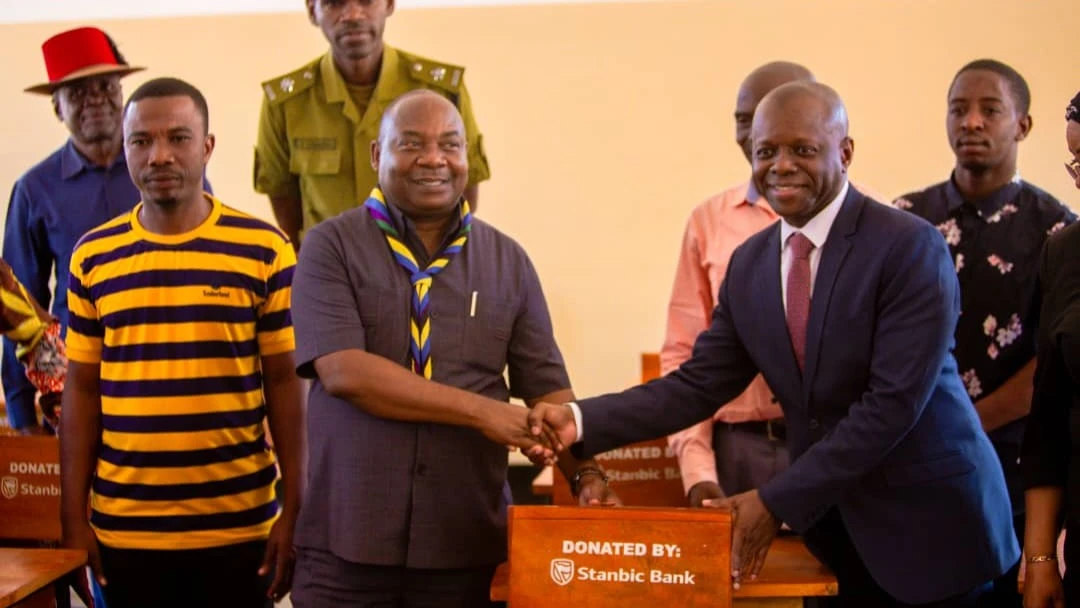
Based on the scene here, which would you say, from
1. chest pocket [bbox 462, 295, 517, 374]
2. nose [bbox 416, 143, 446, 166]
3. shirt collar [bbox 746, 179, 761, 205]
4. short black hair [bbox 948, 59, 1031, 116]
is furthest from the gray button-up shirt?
short black hair [bbox 948, 59, 1031, 116]

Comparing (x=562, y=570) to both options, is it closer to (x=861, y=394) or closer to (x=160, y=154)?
(x=861, y=394)

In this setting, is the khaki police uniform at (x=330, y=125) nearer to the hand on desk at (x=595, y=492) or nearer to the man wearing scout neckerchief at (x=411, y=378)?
the man wearing scout neckerchief at (x=411, y=378)

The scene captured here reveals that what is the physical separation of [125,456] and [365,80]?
1.52 meters

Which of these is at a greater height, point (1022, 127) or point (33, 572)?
point (1022, 127)

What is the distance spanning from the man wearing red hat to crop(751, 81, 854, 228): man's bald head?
2101 mm

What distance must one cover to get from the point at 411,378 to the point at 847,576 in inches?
42.3

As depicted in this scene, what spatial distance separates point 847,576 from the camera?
2547mm

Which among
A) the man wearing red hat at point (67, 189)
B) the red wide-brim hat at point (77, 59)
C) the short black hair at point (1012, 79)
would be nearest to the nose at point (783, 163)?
the short black hair at point (1012, 79)

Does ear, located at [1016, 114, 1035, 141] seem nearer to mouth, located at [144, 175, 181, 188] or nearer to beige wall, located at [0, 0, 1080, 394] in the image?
beige wall, located at [0, 0, 1080, 394]

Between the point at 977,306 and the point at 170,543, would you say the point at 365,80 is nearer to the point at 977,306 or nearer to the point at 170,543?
the point at 170,543

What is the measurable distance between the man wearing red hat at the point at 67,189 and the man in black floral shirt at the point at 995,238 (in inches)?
100

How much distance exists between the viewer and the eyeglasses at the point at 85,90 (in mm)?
3664

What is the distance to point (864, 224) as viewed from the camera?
251cm

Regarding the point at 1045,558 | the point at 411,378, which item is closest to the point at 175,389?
the point at 411,378
